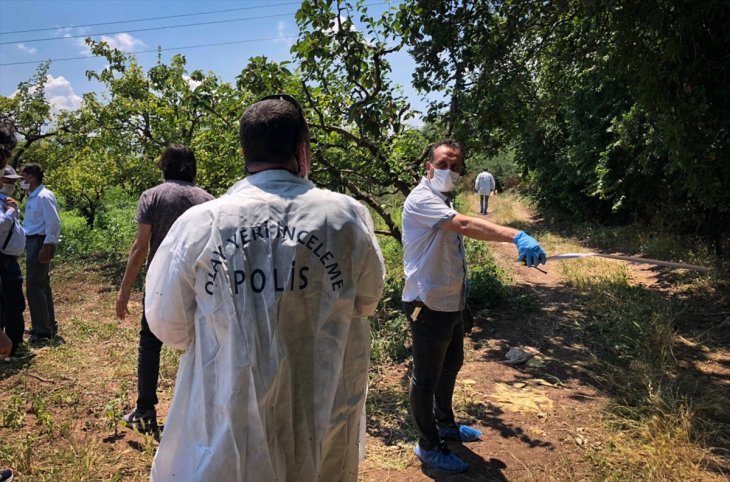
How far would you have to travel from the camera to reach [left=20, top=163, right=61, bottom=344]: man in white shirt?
525 centimetres

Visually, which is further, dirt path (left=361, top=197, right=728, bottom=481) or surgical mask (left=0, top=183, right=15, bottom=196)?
surgical mask (left=0, top=183, right=15, bottom=196)

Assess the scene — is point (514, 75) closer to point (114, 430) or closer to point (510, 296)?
point (510, 296)

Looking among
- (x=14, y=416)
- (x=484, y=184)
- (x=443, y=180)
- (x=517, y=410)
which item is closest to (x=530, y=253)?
(x=443, y=180)

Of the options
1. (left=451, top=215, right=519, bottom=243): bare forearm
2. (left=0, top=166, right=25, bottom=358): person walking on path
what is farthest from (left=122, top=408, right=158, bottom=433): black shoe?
(left=451, top=215, right=519, bottom=243): bare forearm

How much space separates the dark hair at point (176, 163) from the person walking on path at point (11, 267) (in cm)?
185

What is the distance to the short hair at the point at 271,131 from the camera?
1616 mm

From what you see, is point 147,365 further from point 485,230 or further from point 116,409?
point 485,230

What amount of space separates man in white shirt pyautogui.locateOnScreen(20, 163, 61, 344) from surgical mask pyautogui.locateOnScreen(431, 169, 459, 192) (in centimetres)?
415

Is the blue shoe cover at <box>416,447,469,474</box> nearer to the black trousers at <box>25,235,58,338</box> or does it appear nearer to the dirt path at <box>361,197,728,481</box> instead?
the dirt path at <box>361,197,728,481</box>

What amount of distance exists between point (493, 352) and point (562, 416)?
1337 millimetres

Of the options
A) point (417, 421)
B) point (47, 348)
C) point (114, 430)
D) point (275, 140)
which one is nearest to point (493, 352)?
point (417, 421)

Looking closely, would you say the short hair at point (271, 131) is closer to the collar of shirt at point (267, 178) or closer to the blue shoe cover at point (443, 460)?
the collar of shirt at point (267, 178)

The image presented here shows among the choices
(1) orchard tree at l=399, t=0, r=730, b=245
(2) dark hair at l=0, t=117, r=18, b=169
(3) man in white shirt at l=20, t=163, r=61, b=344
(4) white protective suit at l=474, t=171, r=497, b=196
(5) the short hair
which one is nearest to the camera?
(5) the short hair

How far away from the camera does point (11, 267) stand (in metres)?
4.91
